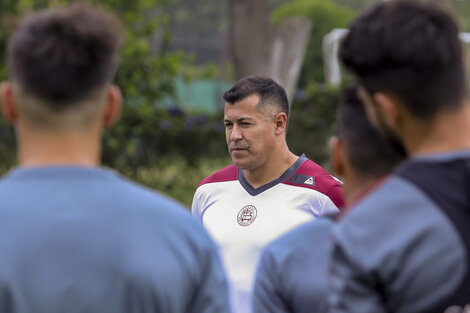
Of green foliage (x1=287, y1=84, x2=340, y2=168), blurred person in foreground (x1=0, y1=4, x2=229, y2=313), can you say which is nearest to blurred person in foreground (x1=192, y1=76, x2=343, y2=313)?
blurred person in foreground (x1=0, y1=4, x2=229, y2=313)

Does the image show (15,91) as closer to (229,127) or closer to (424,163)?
(424,163)

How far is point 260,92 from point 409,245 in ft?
10.5

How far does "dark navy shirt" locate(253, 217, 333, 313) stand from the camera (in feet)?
8.23

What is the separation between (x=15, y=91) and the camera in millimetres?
2270

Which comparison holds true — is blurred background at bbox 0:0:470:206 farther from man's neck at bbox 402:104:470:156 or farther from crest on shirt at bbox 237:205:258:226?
man's neck at bbox 402:104:470:156

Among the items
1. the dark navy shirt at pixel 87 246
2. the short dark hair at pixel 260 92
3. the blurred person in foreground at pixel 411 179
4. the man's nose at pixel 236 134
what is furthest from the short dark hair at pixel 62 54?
the short dark hair at pixel 260 92

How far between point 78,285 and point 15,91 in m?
0.61

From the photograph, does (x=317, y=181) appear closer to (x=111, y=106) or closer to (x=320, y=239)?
(x=320, y=239)

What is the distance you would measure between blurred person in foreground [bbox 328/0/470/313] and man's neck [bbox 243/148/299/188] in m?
2.50

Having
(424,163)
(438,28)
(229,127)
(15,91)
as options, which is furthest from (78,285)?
(229,127)

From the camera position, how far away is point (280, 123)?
518 cm

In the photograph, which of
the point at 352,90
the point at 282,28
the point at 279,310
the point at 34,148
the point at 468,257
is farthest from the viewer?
the point at 282,28

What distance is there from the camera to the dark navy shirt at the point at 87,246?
2.12 m

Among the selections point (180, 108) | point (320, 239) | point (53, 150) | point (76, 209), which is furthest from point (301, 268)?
point (180, 108)
